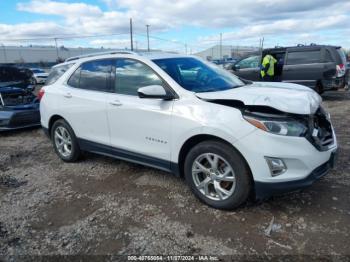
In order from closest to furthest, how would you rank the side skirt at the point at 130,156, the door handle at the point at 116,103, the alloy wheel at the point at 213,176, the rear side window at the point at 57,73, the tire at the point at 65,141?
the alloy wheel at the point at 213,176
the side skirt at the point at 130,156
the door handle at the point at 116,103
the tire at the point at 65,141
the rear side window at the point at 57,73

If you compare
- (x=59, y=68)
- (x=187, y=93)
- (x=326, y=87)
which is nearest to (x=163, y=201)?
(x=187, y=93)

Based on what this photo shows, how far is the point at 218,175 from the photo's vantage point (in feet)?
10.7

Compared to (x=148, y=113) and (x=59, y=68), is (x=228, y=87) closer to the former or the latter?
(x=148, y=113)

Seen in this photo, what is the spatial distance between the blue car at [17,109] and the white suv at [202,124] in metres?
3.13

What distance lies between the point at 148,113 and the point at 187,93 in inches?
21.9

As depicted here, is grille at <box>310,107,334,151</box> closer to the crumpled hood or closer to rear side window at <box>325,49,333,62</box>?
the crumpled hood

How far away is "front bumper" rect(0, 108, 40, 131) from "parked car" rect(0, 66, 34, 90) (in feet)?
4.75

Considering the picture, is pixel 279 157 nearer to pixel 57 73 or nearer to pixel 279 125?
pixel 279 125

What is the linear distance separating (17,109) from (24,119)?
0.28 metres

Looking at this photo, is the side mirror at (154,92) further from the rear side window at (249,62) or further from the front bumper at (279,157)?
the rear side window at (249,62)

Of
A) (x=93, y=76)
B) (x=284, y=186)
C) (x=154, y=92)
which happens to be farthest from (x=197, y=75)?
(x=284, y=186)

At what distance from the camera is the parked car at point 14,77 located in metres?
8.34

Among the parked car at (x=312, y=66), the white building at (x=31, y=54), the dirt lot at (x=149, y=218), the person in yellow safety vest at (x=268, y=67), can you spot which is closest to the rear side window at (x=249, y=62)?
the parked car at (x=312, y=66)

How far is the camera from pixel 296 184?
294cm
